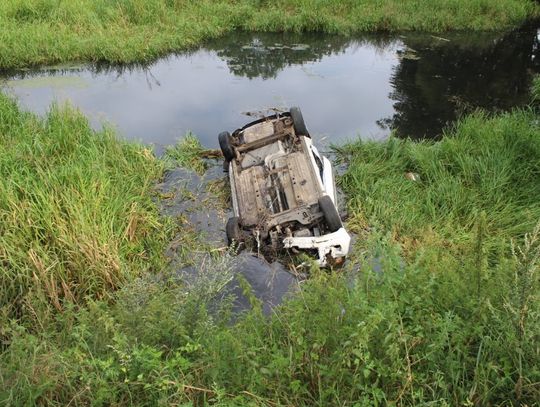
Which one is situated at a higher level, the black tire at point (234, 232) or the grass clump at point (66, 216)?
the grass clump at point (66, 216)

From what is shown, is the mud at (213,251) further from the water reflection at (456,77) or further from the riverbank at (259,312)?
the water reflection at (456,77)

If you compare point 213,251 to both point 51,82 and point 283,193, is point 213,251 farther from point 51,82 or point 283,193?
point 51,82

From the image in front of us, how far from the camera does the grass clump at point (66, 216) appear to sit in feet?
13.3

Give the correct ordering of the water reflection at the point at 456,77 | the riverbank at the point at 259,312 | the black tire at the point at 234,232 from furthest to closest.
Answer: the water reflection at the point at 456,77 → the black tire at the point at 234,232 → the riverbank at the point at 259,312

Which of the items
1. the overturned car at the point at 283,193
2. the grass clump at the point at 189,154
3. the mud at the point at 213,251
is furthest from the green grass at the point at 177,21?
the overturned car at the point at 283,193

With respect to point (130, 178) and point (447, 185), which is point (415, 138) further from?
point (130, 178)

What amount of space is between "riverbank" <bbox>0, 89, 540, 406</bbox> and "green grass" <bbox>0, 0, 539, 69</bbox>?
5.29 m

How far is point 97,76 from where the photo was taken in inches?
387

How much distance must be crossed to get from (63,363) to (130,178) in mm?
3671

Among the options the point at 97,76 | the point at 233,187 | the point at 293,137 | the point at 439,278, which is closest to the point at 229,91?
the point at 97,76

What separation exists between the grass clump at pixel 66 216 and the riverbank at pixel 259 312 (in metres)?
0.02

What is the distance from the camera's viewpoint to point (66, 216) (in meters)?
4.57

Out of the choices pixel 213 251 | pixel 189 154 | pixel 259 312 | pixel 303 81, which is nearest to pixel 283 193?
pixel 213 251

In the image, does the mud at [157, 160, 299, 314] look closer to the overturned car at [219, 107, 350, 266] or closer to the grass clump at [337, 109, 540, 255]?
the overturned car at [219, 107, 350, 266]
